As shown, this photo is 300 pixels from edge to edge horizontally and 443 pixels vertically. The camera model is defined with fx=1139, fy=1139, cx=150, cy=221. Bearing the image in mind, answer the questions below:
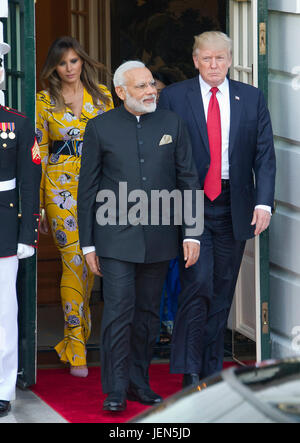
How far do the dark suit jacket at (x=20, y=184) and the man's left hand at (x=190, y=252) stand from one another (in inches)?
28.0

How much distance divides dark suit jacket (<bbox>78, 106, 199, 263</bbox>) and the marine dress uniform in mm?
239

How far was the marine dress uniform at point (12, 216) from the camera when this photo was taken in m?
5.25

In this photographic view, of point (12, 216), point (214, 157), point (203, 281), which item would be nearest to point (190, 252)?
point (203, 281)

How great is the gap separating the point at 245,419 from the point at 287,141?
3431mm

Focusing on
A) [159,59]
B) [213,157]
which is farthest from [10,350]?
[159,59]

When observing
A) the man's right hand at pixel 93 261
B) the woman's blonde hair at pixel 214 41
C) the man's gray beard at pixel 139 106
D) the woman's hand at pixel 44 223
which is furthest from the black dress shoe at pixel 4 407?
the woman's blonde hair at pixel 214 41

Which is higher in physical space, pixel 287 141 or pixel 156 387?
pixel 287 141

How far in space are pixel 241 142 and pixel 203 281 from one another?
2.30 feet

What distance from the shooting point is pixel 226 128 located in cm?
555

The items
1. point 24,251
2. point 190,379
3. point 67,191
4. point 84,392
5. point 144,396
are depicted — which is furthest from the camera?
point 67,191

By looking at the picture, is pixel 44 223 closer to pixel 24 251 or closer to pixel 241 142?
pixel 24 251

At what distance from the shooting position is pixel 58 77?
6.22 meters

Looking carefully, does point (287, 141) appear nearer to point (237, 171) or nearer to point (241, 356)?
point (237, 171)

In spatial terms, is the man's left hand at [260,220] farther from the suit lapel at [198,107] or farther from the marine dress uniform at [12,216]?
the marine dress uniform at [12,216]
